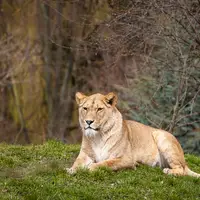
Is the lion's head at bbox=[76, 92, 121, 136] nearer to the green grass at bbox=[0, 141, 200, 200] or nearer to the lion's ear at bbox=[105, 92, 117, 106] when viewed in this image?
the lion's ear at bbox=[105, 92, 117, 106]

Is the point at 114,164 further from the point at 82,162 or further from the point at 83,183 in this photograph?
the point at 83,183

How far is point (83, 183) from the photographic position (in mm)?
10555

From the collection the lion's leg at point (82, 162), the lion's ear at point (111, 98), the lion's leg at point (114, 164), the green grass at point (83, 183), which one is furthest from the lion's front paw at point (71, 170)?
the lion's ear at point (111, 98)

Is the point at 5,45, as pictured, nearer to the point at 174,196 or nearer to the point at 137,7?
the point at 137,7

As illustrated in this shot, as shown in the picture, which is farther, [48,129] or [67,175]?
[48,129]

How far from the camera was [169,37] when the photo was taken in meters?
15.5

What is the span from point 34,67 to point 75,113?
2512 millimetres

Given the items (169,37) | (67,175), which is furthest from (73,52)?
(67,175)

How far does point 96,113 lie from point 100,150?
627 millimetres

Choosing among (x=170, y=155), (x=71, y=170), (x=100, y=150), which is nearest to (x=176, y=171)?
(x=170, y=155)

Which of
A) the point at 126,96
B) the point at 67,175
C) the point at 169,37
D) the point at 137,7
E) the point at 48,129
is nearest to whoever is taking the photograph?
the point at 67,175

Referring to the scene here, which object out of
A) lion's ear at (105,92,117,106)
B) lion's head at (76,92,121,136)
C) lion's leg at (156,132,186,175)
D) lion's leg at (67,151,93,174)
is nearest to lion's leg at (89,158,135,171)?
lion's leg at (67,151,93,174)

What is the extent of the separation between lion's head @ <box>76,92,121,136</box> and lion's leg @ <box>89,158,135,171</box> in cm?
49

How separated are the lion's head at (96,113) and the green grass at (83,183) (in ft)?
2.46
